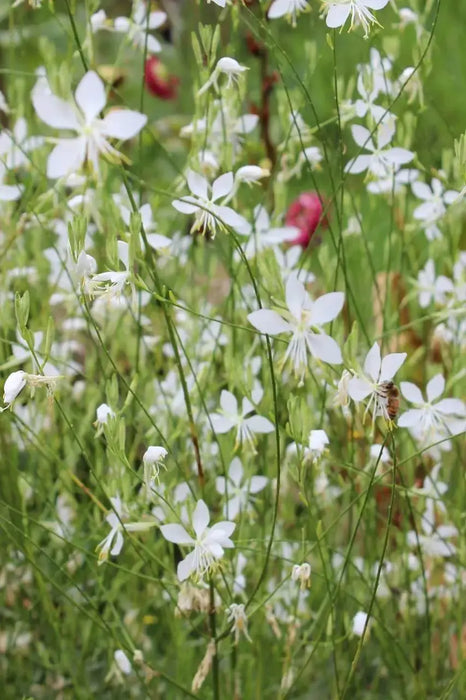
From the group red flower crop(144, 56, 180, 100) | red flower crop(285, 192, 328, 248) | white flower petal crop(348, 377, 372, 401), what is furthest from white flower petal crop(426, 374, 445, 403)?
red flower crop(144, 56, 180, 100)

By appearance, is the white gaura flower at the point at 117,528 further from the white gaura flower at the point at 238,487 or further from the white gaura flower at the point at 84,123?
the white gaura flower at the point at 84,123

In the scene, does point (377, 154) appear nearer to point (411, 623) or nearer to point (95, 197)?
point (95, 197)

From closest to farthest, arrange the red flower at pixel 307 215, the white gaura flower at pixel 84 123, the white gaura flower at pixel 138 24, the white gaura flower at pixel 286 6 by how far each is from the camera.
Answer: the white gaura flower at pixel 84 123 < the white gaura flower at pixel 286 6 < the white gaura flower at pixel 138 24 < the red flower at pixel 307 215

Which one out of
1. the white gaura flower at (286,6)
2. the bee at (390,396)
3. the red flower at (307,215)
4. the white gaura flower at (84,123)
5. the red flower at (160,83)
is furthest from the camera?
the red flower at (160,83)

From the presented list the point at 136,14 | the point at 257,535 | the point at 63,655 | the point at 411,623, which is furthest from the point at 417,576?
the point at 136,14

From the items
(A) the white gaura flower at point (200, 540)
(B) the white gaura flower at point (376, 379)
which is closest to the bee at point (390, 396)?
(B) the white gaura flower at point (376, 379)

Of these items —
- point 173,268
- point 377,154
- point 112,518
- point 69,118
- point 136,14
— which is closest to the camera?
point 69,118

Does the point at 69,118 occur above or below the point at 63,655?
above
